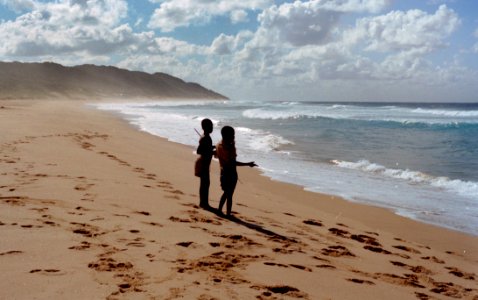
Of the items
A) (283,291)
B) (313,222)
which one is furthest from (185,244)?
(313,222)

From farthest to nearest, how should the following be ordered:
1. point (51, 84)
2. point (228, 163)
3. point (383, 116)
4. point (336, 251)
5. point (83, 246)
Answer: point (51, 84) → point (383, 116) → point (228, 163) → point (336, 251) → point (83, 246)

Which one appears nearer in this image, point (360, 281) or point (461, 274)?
point (360, 281)

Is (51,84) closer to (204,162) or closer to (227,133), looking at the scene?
(204,162)

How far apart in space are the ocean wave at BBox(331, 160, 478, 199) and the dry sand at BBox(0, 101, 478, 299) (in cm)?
372

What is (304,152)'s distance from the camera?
1719 centimetres

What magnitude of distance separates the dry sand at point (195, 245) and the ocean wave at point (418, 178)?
3.72 metres

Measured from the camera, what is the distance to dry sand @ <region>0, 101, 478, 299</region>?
12.4 ft

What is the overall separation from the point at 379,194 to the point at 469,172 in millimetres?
5722

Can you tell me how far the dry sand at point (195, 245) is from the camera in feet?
12.4

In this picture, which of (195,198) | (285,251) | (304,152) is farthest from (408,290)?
(304,152)

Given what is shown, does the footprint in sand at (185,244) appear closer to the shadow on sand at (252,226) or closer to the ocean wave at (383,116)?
the shadow on sand at (252,226)

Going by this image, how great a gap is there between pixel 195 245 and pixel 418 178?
29.7ft

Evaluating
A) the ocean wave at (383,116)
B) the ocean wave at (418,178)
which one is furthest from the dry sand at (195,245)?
the ocean wave at (383,116)

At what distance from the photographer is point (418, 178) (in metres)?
12.4
